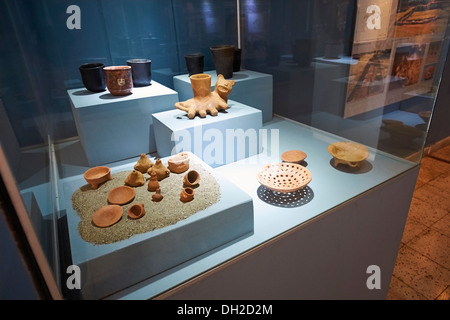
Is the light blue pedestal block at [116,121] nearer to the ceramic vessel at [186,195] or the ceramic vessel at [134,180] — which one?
the ceramic vessel at [134,180]

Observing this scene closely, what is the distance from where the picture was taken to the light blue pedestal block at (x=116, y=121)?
1404 mm

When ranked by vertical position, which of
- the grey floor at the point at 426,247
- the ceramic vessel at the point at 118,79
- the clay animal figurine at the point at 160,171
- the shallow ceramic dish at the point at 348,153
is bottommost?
the grey floor at the point at 426,247

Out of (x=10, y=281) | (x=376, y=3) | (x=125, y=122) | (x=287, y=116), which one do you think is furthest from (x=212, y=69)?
(x=10, y=281)

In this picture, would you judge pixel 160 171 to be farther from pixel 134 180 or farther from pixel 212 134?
pixel 212 134

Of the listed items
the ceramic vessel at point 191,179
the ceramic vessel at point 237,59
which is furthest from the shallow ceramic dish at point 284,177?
the ceramic vessel at point 237,59

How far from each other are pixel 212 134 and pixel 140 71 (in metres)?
0.58

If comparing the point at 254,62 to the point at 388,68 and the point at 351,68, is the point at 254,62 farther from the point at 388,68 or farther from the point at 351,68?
the point at 388,68

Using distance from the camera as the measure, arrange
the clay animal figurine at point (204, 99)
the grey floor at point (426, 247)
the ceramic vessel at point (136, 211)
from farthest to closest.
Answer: the grey floor at point (426, 247)
the clay animal figurine at point (204, 99)
the ceramic vessel at point (136, 211)

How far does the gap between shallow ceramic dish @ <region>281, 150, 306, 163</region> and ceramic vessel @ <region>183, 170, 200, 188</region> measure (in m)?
0.51

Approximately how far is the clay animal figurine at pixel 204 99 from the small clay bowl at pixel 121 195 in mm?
545

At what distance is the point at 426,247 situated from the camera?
1874 mm

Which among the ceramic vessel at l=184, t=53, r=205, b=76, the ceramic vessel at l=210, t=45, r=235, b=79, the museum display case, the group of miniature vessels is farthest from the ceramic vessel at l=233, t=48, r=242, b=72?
the group of miniature vessels

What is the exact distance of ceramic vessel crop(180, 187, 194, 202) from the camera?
3.14 feet
